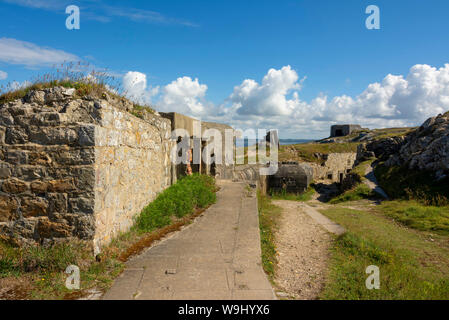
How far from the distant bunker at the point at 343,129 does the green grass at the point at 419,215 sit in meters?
49.6

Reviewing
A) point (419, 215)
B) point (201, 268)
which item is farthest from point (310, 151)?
point (201, 268)

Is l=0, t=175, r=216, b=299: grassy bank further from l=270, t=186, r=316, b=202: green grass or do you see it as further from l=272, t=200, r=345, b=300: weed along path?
l=270, t=186, r=316, b=202: green grass

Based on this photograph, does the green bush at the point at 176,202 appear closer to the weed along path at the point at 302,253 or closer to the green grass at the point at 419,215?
the weed along path at the point at 302,253

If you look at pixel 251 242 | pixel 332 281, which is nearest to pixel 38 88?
pixel 251 242

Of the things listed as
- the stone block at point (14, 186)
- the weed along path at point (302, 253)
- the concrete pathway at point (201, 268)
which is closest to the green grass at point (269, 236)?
the weed along path at point (302, 253)

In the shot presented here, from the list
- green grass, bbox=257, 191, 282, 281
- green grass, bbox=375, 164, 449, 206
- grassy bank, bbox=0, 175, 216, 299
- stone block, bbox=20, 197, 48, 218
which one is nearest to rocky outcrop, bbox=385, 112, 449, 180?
green grass, bbox=375, 164, 449, 206

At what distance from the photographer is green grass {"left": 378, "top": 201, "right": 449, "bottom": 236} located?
24.7 feet

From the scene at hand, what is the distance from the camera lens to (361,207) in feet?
36.5

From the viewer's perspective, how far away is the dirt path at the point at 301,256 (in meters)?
3.74

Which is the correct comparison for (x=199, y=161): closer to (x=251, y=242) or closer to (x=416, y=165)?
(x=251, y=242)

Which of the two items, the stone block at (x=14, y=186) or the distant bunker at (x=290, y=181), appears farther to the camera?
the distant bunker at (x=290, y=181)

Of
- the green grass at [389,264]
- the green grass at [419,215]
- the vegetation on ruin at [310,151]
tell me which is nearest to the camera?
the green grass at [389,264]

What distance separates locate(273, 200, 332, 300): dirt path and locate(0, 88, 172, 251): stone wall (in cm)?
256
